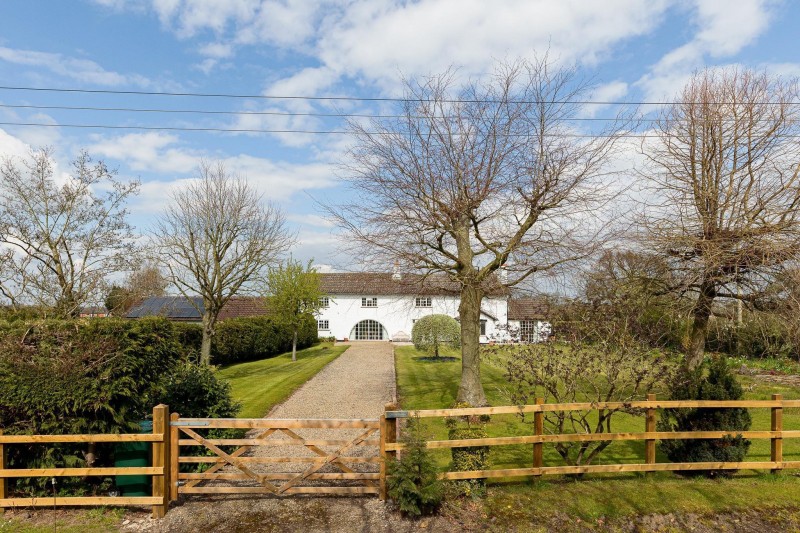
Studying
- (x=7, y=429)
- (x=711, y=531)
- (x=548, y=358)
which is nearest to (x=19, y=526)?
(x=7, y=429)

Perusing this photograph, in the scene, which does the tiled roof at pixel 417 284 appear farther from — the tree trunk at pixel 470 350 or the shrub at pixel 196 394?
the shrub at pixel 196 394

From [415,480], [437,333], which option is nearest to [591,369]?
[415,480]

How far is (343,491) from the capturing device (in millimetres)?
6195

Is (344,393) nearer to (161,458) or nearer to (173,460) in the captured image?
(173,460)

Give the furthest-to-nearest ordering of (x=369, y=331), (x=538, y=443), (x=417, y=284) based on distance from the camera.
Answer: (x=369, y=331) < (x=417, y=284) < (x=538, y=443)

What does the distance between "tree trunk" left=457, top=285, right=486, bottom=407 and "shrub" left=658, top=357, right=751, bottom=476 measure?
15.2ft

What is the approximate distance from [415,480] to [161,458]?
3.24 metres

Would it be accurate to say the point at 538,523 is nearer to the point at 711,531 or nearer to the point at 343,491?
the point at 711,531

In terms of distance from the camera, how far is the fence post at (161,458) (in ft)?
19.1

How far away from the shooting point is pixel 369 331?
1634 inches

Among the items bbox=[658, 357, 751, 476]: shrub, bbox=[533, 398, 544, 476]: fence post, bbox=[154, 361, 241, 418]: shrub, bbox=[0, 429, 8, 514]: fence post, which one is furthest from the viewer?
bbox=[154, 361, 241, 418]: shrub

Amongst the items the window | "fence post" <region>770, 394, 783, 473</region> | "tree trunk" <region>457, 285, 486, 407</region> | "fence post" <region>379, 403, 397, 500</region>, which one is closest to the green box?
"fence post" <region>379, 403, 397, 500</region>

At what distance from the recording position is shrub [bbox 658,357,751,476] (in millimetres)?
7004

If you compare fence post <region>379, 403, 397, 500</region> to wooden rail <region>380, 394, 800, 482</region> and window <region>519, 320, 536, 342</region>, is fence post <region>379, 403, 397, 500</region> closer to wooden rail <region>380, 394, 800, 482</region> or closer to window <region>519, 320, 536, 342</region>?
wooden rail <region>380, 394, 800, 482</region>
